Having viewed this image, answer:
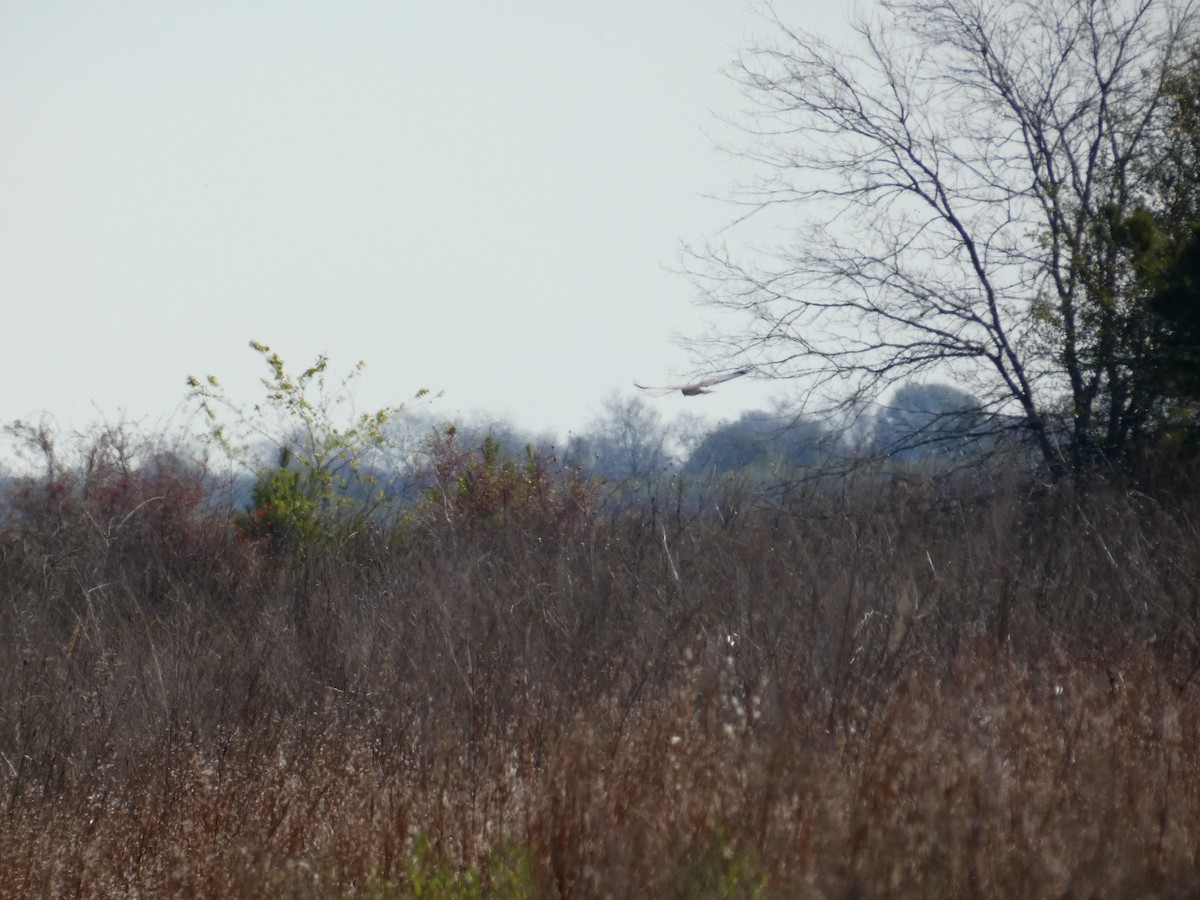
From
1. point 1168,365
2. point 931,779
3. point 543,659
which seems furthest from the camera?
point 1168,365

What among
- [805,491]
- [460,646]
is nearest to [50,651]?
[460,646]

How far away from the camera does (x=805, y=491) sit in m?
11.9

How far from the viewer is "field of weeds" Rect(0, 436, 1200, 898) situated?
114 inches

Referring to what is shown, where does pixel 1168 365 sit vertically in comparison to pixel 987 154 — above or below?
below

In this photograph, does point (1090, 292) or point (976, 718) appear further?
point (1090, 292)

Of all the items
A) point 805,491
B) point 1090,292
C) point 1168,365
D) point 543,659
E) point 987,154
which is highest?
point 987,154

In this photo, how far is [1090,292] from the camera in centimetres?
1172

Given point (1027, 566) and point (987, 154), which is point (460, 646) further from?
point (987, 154)

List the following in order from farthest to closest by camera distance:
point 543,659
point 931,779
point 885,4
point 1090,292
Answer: point 885,4, point 1090,292, point 543,659, point 931,779

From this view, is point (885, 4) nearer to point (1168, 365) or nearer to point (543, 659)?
point (1168, 365)

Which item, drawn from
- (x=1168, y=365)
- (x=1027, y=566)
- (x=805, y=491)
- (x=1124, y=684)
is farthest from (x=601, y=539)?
(x=1124, y=684)

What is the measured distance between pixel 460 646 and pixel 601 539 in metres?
3.92

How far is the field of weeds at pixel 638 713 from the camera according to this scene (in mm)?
2889

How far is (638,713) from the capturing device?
4547mm
